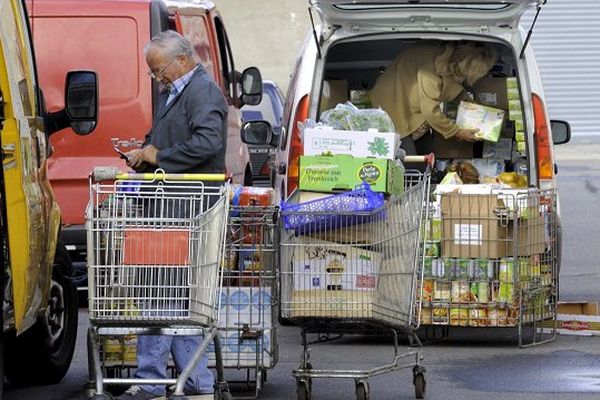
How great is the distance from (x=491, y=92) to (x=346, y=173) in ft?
10.5

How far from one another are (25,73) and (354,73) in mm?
4517

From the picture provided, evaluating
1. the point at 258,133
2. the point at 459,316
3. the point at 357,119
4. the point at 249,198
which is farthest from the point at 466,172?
the point at 249,198

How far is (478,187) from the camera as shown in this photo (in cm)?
1028

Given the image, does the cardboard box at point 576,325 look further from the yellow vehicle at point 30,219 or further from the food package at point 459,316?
the yellow vehicle at point 30,219

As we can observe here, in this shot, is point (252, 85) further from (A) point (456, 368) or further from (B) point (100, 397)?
(B) point (100, 397)

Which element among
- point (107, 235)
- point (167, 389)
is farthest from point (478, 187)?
point (107, 235)

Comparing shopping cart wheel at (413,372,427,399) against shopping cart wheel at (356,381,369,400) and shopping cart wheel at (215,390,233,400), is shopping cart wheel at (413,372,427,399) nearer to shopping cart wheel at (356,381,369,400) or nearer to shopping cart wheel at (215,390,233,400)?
shopping cart wheel at (356,381,369,400)

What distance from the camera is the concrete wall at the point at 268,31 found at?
102 feet

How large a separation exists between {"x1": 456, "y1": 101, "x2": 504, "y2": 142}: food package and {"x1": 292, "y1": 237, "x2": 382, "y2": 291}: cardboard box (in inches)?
132

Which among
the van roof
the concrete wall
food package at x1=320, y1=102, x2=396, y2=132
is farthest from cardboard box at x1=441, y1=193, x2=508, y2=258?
the concrete wall

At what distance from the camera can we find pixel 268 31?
102 feet

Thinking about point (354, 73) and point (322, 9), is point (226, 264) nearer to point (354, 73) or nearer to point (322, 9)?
point (322, 9)

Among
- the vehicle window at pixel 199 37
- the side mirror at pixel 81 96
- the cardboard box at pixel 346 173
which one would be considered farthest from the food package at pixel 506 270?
the vehicle window at pixel 199 37

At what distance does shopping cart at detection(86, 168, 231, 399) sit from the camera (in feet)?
23.2
